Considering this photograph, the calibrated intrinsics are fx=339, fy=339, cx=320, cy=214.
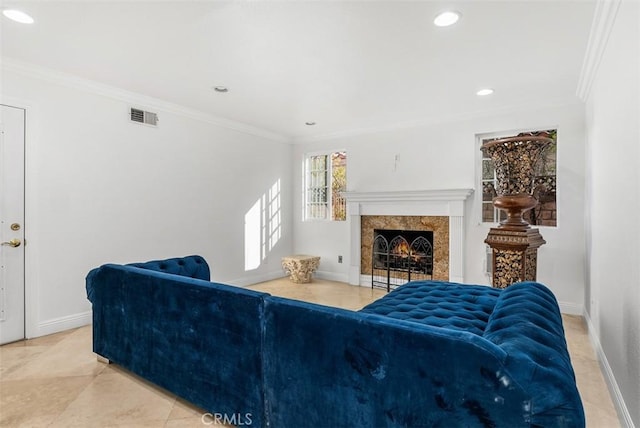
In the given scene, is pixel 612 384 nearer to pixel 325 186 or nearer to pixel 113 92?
pixel 325 186

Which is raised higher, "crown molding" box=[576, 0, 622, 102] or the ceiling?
the ceiling

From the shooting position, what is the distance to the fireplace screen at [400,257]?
4828mm

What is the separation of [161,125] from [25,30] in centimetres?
170

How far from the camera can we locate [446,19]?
7.57ft

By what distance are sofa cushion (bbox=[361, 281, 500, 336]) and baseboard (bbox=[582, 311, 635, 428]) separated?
78 centimetres

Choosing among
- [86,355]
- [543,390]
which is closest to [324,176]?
[86,355]

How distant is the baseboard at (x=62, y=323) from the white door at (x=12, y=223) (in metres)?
0.13

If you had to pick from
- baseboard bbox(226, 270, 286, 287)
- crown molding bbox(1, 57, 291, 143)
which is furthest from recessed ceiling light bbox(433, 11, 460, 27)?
baseboard bbox(226, 270, 286, 287)

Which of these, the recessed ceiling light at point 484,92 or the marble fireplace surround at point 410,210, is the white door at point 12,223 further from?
the recessed ceiling light at point 484,92

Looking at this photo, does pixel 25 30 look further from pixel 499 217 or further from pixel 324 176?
pixel 499 217

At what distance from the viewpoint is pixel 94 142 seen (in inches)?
140

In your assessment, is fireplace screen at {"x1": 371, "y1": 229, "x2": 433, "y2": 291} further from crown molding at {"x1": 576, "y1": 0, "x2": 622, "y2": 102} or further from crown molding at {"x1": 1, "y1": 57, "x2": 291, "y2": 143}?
crown molding at {"x1": 1, "y1": 57, "x2": 291, "y2": 143}

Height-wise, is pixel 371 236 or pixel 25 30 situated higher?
pixel 25 30

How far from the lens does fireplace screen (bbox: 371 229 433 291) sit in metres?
4.83
